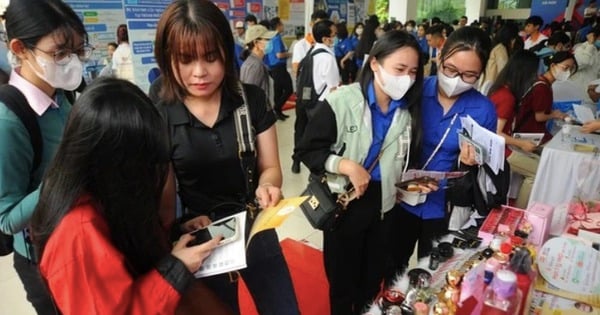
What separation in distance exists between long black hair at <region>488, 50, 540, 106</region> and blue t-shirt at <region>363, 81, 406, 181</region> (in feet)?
4.97

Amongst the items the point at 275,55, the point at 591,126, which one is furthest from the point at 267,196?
the point at 275,55

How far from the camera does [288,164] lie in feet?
13.3

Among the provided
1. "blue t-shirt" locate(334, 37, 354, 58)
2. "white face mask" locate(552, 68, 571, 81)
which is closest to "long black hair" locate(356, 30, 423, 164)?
"white face mask" locate(552, 68, 571, 81)

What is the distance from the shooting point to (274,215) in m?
0.95

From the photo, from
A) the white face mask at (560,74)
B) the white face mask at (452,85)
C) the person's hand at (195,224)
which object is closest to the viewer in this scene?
the person's hand at (195,224)

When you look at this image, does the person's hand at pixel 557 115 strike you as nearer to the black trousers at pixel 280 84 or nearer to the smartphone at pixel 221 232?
the smartphone at pixel 221 232

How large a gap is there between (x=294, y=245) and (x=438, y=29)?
15.0 feet

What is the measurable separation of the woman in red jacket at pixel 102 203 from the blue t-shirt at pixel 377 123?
848 mm

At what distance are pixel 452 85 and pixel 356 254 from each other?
0.77 meters

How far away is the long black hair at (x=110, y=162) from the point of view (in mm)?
688

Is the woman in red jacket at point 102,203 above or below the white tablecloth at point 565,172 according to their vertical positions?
above

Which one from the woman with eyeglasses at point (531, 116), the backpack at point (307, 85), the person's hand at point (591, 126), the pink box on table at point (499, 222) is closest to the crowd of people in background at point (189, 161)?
the pink box on table at point (499, 222)

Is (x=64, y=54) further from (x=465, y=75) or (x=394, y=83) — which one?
(x=465, y=75)

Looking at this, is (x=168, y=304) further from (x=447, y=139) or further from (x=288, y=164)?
(x=288, y=164)
